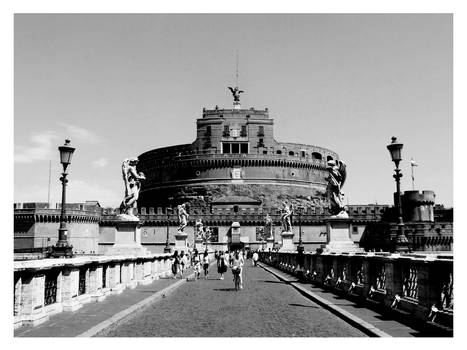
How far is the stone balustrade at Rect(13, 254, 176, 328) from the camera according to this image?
8.94 m

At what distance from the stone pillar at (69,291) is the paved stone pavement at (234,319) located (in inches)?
50.1

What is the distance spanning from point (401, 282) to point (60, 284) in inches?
273

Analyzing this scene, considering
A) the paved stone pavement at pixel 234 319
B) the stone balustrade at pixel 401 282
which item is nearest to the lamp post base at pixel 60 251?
the paved stone pavement at pixel 234 319

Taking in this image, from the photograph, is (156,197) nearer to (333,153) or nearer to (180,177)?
(180,177)

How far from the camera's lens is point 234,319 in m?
10.8

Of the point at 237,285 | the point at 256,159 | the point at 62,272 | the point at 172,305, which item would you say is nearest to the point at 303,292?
the point at 237,285

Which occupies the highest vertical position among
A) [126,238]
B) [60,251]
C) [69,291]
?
[126,238]

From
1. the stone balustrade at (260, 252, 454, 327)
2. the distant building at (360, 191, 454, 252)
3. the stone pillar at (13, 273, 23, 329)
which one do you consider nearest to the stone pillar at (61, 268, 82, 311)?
the stone pillar at (13, 273, 23, 329)

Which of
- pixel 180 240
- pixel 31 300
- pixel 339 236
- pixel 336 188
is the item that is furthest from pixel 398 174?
pixel 180 240

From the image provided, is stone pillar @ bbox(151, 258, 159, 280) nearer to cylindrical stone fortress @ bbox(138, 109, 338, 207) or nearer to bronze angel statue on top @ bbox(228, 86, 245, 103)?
cylindrical stone fortress @ bbox(138, 109, 338, 207)

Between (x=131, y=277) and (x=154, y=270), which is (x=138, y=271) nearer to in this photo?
(x=131, y=277)

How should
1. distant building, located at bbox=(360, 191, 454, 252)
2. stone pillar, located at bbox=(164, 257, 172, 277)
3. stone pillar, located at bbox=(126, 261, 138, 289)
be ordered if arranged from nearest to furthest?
1. stone pillar, located at bbox=(126, 261, 138, 289)
2. stone pillar, located at bbox=(164, 257, 172, 277)
3. distant building, located at bbox=(360, 191, 454, 252)

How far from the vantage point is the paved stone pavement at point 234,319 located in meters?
9.05
